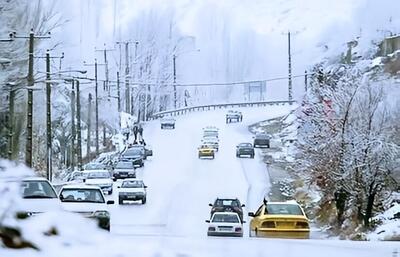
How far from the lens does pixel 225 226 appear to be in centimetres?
2567

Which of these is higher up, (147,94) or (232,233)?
(147,94)

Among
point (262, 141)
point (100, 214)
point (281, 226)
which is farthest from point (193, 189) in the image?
point (100, 214)

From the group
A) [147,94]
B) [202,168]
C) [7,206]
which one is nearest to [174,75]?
[147,94]

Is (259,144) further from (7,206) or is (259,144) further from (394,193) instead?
(7,206)

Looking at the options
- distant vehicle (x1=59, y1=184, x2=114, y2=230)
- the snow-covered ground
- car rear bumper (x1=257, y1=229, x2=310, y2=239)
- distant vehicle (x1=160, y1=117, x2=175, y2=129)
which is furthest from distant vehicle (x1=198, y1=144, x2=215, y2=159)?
car rear bumper (x1=257, y1=229, x2=310, y2=239)

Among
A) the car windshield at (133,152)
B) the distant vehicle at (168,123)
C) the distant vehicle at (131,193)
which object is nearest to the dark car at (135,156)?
the car windshield at (133,152)

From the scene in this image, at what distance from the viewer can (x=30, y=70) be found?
115ft

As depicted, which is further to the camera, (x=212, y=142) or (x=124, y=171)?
(x=212, y=142)

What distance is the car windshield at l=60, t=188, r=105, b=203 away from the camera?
848 inches

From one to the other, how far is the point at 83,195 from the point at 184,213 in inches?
733

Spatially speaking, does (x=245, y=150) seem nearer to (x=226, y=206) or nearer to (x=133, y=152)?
(x=133, y=152)

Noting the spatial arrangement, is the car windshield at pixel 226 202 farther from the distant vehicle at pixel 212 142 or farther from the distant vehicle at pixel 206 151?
the distant vehicle at pixel 212 142

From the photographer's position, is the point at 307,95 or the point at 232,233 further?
the point at 307,95

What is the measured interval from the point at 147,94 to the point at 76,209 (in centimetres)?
7911
